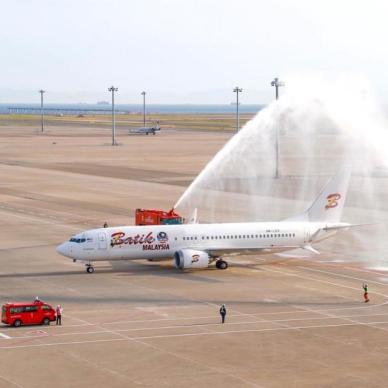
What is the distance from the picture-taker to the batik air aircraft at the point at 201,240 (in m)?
75.8

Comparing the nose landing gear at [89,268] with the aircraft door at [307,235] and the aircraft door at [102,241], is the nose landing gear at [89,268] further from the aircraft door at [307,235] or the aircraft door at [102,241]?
the aircraft door at [307,235]

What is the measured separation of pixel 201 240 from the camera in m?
77.5

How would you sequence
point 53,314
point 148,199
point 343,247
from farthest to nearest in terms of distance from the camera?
point 148,199
point 343,247
point 53,314

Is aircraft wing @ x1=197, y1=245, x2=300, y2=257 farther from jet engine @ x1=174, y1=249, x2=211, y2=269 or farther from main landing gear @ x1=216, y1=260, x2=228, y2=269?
main landing gear @ x1=216, y1=260, x2=228, y2=269

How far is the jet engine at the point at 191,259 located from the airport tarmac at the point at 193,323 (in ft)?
2.72

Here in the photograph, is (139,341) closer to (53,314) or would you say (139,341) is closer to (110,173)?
(53,314)

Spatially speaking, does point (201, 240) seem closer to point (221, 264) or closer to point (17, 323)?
point (221, 264)

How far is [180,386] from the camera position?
155 ft

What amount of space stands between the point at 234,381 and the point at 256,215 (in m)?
61.7

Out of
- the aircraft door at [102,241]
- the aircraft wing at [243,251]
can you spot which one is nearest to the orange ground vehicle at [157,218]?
the aircraft wing at [243,251]

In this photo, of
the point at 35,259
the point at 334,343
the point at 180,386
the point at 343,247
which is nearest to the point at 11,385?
the point at 180,386

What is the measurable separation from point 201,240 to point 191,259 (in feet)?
5.99

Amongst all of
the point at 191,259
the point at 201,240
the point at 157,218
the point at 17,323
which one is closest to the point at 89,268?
the point at 191,259

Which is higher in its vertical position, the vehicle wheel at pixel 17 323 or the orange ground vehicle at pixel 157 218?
the orange ground vehicle at pixel 157 218
